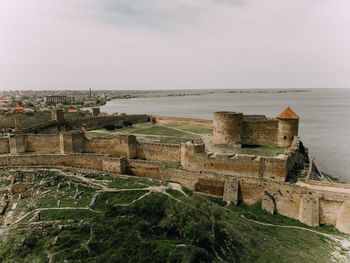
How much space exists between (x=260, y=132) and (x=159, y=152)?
8121mm

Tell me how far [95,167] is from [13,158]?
18.2 feet

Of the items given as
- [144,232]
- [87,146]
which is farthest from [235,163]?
[87,146]

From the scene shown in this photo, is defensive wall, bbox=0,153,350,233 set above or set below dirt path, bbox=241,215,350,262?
above

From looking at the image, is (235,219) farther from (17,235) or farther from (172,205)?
(17,235)

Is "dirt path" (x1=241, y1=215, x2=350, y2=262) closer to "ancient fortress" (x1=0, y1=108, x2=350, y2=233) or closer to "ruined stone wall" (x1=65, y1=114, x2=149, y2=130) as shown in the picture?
"ancient fortress" (x1=0, y1=108, x2=350, y2=233)

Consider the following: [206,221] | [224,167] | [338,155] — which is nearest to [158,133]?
[224,167]

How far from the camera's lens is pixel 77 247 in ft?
33.9

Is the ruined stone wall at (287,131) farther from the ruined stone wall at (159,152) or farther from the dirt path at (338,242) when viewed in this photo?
the dirt path at (338,242)

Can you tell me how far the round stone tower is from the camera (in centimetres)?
2064

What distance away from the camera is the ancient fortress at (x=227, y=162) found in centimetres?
1404

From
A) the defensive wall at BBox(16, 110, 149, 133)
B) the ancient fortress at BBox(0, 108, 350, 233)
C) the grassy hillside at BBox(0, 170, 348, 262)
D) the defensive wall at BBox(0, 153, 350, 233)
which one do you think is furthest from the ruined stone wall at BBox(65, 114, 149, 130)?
the grassy hillside at BBox(0, 170, 348, 262)

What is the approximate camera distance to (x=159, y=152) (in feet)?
65.1

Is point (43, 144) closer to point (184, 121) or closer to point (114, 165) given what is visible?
point (114, 165)

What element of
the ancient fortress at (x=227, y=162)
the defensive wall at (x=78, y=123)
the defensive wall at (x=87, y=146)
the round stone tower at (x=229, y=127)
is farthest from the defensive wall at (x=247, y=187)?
the defensive wall at (x=78, y=123)
